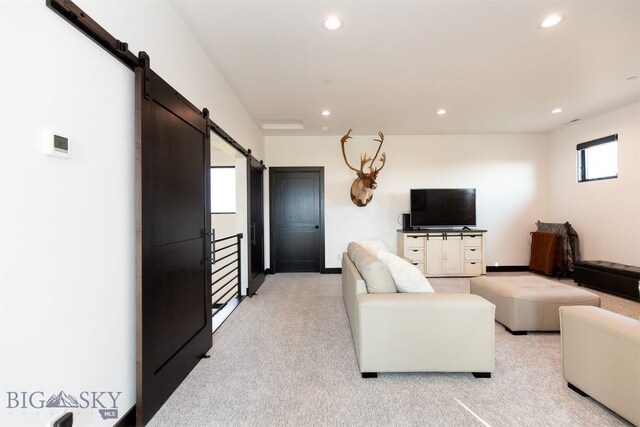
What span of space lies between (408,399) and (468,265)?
3982 mm

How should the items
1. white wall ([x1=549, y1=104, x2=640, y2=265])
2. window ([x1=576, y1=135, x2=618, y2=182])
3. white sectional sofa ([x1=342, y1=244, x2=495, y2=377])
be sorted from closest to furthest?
white sectional sofa ([x1=342, y1=244, x2=495, y2=377])
white wall ([x1=549, y1=104, x2=640, y2=265])
window ([x1=576, y1=135, x2=618, y2=182])

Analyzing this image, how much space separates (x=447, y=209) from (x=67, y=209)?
17.9 feet

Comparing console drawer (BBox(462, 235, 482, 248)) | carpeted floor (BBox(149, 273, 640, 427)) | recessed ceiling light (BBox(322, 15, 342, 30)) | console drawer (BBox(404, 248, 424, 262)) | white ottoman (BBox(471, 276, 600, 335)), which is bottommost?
carpeted floor (BBox(149, 273, 640, 427))

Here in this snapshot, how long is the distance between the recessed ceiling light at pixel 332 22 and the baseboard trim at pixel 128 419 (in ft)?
9.63

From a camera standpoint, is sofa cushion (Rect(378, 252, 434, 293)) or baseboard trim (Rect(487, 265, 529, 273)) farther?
baseboard trim (Rect(487, 265, 529, 273))

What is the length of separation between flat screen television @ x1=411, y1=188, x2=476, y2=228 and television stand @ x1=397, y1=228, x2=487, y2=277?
253mm

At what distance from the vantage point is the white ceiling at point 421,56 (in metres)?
2.13

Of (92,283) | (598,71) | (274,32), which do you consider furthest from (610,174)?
(92,283)

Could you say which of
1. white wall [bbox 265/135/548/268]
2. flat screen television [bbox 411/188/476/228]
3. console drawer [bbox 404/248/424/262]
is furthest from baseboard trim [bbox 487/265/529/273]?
console drawer [bbox 404/248/424/262]

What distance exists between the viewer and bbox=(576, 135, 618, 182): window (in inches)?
174

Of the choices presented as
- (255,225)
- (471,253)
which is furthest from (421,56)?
(471,253)

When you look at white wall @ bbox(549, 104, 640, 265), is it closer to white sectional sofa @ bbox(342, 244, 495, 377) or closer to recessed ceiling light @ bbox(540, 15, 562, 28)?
recessed ceiling light @ bbox(540, 15, 562, 28)

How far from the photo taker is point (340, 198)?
18.5 ft

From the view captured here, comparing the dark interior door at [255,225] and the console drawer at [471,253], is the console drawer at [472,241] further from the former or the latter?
the dark interior door at [255,225]
